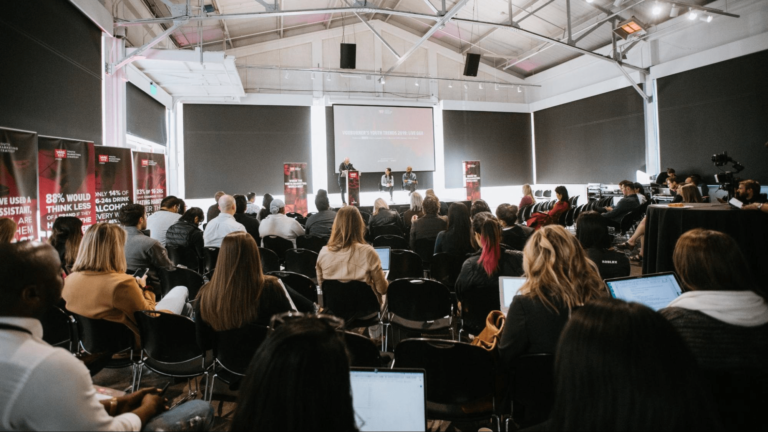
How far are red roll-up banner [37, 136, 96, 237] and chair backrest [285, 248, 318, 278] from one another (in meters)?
2.72

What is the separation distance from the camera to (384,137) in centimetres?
1413

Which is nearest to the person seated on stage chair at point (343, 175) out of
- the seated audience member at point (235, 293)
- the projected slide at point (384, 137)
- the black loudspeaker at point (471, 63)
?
the projected slide at point (384, 137)

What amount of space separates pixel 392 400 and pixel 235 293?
124 centimetres

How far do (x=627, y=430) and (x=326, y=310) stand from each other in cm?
274

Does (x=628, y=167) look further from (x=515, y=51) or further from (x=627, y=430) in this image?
(x=627, y=430)

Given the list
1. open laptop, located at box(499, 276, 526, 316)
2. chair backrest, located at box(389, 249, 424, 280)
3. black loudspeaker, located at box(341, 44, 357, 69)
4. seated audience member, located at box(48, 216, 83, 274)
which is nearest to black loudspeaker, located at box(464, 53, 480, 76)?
black loudspeaker, located at box(341, 44, 357, 69)

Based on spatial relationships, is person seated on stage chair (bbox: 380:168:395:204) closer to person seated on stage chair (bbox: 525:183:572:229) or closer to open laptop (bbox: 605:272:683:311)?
person seated on stage chair (bbox: 525:183:572:229)

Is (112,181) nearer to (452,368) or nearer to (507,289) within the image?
(507,289)

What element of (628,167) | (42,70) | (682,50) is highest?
(682,50)

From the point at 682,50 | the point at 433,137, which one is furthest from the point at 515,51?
the point at 682,50

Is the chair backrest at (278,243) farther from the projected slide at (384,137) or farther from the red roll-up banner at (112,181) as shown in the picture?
the projected slide at (384,137)

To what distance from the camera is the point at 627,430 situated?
81cm

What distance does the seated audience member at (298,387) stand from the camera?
A: 77 cm

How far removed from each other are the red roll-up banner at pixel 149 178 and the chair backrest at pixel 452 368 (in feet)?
24.7
